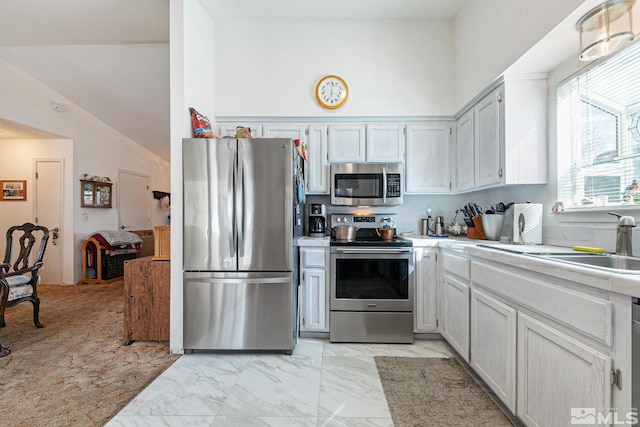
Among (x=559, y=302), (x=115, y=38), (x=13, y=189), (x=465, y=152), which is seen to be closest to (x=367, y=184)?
(x=465, y=152)

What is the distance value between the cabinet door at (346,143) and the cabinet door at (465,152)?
0.95 metres

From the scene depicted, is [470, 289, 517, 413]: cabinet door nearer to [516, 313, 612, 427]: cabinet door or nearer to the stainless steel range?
[516, 313, 612, 427]: cabinet door

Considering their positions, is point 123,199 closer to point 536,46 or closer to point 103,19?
point 103,19

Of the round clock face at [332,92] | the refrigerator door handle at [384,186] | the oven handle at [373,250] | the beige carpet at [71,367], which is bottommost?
the beige carpet at [71,367]

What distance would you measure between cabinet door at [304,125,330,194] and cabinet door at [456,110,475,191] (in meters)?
1.34

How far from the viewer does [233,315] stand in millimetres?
2379

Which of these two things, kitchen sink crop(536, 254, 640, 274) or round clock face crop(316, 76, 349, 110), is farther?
round clock face crop(316, 76, 349, 110)

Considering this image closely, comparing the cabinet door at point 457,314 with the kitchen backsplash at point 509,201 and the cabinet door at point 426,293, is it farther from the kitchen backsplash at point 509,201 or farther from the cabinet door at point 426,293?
the kitchen backsplash at point 509,201

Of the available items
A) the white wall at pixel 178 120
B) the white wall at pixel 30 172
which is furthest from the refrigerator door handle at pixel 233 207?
the white wall at pixel 30 172

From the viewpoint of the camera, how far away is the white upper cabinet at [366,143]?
3.08 meters

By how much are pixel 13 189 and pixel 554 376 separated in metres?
7.21

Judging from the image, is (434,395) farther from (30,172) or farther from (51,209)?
(30,172)

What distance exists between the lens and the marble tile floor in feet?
5.34

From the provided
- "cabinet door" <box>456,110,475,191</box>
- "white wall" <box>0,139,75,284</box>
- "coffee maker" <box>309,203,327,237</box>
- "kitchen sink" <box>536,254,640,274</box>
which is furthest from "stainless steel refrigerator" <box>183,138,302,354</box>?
"white wall" <box>0,139,75,284</box>
